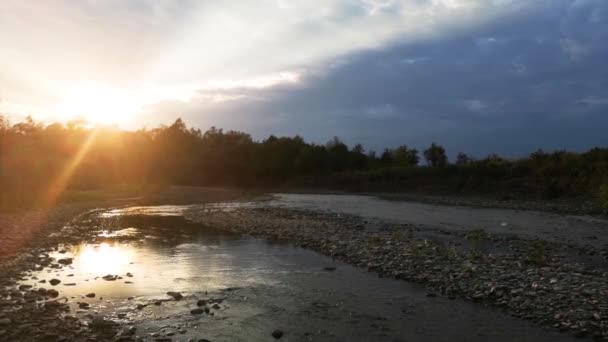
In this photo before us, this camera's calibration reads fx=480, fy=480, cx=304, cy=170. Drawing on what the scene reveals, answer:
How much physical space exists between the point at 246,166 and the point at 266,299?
323ft

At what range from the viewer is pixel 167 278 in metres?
14.1

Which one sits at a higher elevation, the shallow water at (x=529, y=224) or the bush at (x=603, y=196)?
the bush at (x=603, y=196)

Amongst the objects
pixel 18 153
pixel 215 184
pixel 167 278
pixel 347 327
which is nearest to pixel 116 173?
pixel 215 184

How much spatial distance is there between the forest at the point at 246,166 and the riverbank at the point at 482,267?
86.8 feet

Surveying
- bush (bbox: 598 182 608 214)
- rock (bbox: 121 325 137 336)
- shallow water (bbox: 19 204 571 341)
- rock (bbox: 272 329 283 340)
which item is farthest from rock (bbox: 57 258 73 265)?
bush (bbox: 598 182 608 214)

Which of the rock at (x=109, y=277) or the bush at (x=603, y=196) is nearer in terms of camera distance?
the rock at (x=109, y=277)

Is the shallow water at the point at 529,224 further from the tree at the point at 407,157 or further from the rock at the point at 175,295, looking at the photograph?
the tree at the point at 407,157

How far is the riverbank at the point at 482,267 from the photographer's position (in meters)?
10.4

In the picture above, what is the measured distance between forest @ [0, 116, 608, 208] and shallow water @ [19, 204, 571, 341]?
28837 mm

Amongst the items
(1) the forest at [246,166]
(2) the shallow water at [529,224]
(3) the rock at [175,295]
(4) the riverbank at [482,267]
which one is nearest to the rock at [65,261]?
(3) the rock at [175,295]

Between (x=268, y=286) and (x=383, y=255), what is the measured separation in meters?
5.26

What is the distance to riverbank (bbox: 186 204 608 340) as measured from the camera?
1035cm

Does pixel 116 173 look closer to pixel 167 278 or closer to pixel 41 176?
pixel 41 176

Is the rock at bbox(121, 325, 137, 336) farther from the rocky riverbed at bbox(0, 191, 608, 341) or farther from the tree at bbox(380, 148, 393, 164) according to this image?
the tree at bbox(380, 148, 393, 164)
